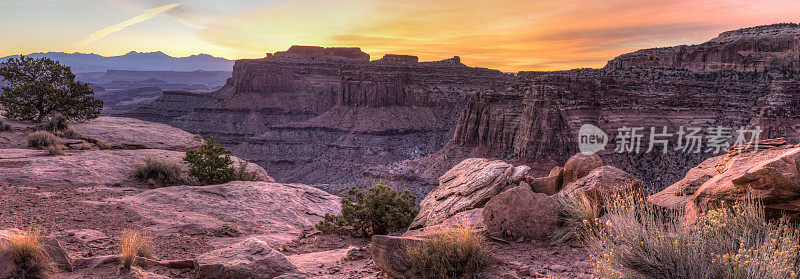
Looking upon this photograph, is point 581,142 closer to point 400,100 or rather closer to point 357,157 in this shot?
point 357,157

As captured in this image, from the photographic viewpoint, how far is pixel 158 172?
674 inches

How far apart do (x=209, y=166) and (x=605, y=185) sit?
1681 cm

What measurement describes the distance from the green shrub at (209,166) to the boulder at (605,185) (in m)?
15.7

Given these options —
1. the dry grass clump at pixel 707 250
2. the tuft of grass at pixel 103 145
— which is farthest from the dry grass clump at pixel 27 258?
the tuft of grass at pixel 103 145

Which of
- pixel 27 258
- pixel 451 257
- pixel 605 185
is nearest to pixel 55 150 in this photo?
pixel 27 258

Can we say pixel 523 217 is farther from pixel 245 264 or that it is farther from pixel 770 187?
pixel 245 264

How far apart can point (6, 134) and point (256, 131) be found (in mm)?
90358

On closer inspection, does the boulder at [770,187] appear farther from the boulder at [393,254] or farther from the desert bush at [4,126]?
the desert bush at [4,126]

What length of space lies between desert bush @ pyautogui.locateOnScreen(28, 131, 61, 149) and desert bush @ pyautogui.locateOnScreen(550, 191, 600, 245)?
2218 cm

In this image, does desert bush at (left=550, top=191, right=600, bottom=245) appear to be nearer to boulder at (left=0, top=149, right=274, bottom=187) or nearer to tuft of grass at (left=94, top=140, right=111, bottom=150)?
boulder at (left=0, top=149, right=274, bottom=187)

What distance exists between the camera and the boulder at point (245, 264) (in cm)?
655

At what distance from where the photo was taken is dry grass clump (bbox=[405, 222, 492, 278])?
6422 millimetres

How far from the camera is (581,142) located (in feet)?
149

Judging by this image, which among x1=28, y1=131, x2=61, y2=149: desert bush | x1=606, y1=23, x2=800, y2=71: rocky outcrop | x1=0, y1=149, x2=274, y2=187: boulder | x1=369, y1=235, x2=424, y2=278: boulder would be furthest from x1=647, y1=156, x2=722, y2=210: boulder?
x1=606, y1=23, x2=800, y2=71: rocky outcrop
